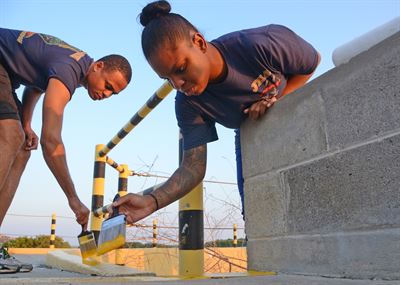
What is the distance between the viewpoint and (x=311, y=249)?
114 centimetres

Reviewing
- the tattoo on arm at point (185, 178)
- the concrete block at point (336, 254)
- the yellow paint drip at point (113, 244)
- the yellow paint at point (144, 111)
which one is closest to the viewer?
the concrete block at point (336, 254)

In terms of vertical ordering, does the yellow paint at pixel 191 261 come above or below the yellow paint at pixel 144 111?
below

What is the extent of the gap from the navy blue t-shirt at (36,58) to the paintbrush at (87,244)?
64 centimetres

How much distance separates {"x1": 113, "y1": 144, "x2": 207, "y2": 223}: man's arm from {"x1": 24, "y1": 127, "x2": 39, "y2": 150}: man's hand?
0.95 meters

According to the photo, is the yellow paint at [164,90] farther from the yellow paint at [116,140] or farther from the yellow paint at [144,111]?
the yellow paint at [116,140]

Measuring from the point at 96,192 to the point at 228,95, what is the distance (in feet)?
6.15

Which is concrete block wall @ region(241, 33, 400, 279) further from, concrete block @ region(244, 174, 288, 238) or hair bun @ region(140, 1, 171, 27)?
hair bun @ region(140, 1, 171, 27)

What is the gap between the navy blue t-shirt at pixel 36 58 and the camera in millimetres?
1726

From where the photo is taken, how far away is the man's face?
1.87 meters

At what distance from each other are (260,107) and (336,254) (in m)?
0.57

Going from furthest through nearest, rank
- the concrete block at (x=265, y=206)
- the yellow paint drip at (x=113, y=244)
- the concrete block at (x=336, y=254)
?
1. the concrete block at (x=265, y=206)
2. the yellow paint drip at (x=113, y=244)
3. the concrete block at (x=336, y=254)

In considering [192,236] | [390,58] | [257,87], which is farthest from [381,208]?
[192,236]

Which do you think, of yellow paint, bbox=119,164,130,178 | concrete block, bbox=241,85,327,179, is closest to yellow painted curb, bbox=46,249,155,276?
concrete block, bbox=241,85,327,179

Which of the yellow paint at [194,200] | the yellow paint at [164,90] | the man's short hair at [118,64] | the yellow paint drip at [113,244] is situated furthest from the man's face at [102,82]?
the yellow paint drip at [113,244]
